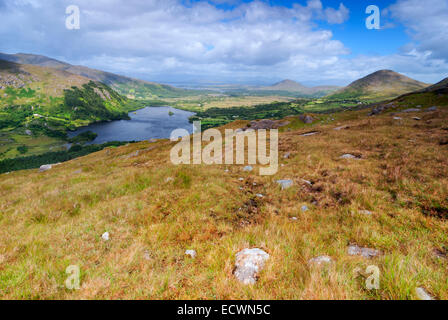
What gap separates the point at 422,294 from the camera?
3.06m

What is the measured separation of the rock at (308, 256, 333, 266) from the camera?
400 centimetres

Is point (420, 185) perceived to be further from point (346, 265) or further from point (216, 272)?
point (216, 272)

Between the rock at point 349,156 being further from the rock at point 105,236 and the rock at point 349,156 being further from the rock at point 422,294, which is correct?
the rock at point 105,236

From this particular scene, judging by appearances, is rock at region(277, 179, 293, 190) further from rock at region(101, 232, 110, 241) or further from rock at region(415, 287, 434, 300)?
rock at region(101, 232, 110, 241)

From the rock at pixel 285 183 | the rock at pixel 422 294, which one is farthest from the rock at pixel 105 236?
the rock at pixel 285 183

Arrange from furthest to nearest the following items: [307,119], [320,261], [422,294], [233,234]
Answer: [307,119]
[233,234]
[320,261]
[422,294]

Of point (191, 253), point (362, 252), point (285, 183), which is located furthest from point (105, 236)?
point (285, 183)

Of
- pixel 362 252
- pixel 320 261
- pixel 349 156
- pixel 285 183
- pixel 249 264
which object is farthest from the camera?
pixel 349 156

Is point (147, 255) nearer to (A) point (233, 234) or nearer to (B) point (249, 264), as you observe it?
(A) point (233, 234)

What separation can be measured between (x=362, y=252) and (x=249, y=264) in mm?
3302

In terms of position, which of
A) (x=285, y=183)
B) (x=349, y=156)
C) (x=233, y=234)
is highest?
(x=349, y=156)

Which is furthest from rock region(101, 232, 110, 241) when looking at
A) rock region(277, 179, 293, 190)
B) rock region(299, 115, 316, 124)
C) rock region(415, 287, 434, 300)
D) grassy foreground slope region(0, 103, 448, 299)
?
rock region(299, 115, 316, 124)

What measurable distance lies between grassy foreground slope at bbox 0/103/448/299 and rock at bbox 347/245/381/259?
0.25 m

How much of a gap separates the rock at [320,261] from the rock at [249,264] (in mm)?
986
